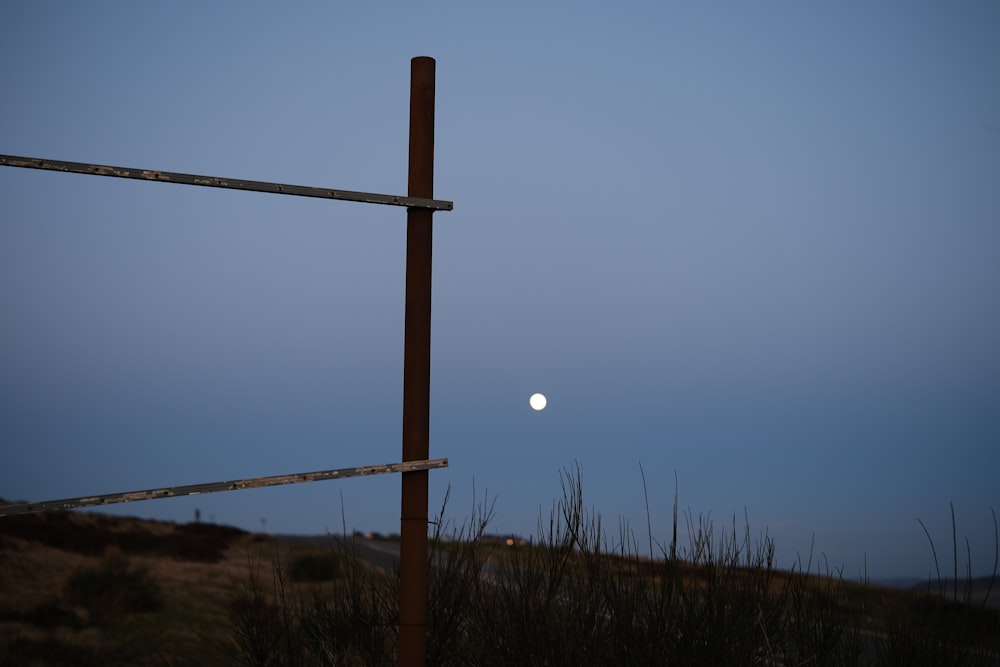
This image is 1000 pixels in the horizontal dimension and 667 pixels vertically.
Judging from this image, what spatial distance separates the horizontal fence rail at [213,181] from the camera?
18.7 ft

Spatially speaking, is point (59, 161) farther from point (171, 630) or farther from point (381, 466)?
point (171, 630)

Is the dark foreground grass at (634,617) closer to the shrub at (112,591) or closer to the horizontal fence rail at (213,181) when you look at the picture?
the horizontal fence rail at (213,181)

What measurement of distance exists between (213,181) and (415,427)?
6.08 feet

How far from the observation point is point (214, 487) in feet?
18.1

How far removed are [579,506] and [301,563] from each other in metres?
24.4

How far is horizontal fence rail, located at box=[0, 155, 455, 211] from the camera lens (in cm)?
569

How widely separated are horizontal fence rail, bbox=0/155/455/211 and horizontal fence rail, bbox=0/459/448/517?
1590 millimetres

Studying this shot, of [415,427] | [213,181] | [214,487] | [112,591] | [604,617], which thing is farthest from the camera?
[112,591]

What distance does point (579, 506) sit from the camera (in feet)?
26.2

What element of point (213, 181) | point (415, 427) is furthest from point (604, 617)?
point (213, 181)

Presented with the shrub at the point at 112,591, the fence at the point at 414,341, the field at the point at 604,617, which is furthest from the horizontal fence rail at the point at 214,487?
the shrub at the point at 112,591

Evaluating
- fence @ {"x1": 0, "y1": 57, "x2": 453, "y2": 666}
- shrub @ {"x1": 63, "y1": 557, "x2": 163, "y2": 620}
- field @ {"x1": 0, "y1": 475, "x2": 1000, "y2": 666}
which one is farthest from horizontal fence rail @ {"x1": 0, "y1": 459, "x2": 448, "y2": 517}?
shrub @ {"x1": 63, "y1": 557, "x2": 163, "y2": 620}

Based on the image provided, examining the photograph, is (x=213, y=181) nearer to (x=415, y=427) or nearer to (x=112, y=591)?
(x=415, y=427)

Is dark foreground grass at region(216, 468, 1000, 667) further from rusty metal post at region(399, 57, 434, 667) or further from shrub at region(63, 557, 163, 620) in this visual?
shrub at region(63, 557, 163, 620)
